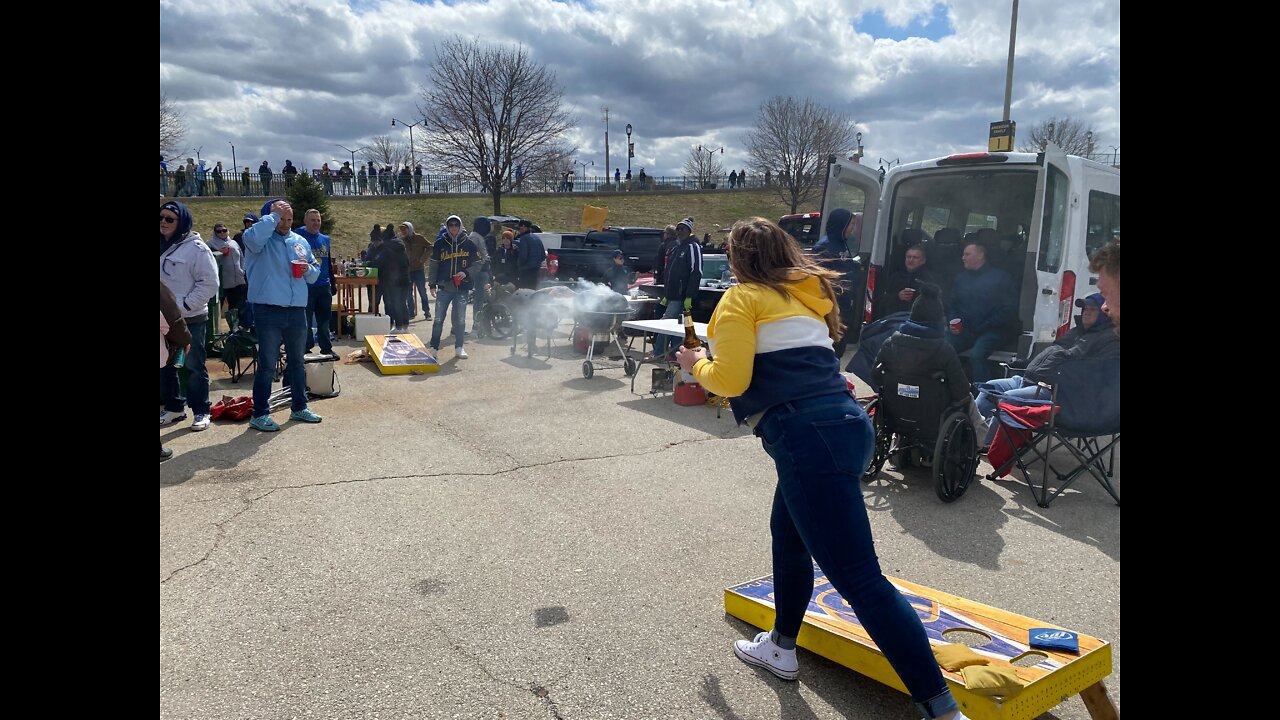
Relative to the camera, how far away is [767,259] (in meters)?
2.88

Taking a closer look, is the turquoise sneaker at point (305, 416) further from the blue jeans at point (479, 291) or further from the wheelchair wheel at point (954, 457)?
the wheelchair wheel at point (954, 457)

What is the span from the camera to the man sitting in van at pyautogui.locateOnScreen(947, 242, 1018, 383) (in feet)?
24.5

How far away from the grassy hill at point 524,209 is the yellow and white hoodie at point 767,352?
122 feet

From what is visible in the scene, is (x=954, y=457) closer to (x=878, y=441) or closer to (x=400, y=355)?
(x=878, y=441)

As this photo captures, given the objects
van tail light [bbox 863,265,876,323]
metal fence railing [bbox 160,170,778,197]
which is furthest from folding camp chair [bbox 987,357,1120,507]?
metal fence railing [bbox 160,170,778,197]

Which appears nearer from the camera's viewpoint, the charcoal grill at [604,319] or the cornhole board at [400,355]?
the charcoal grill at [604,319]

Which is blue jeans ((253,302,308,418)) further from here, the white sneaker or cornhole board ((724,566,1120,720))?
the white sneaker

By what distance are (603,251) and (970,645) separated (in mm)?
16150

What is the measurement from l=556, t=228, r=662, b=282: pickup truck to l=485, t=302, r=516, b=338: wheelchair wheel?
178 inches

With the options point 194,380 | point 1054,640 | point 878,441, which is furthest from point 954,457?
point 194,380

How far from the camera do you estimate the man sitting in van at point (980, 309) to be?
748cm

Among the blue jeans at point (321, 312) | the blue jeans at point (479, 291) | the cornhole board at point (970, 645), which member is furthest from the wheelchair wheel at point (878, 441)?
the blue jeans at point (321, 312)
